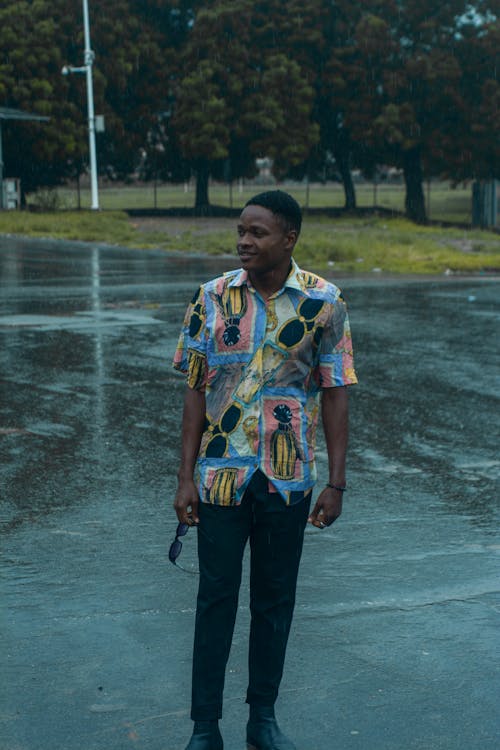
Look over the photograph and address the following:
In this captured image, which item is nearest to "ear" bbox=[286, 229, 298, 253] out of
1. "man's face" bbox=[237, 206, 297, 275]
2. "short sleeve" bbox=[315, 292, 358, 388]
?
"man's face" bbox=[237, 206, 297, 275]

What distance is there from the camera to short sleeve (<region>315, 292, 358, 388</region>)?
3924 mm

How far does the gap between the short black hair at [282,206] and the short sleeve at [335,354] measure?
11.1 inches

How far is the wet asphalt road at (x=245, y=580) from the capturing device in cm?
420

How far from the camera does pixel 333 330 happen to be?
392cm

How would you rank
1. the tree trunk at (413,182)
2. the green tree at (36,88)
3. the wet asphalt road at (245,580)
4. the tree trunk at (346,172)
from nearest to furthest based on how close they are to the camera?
1. the wet asphalt road at (245,580)
2. the green tree at (36,88)
3. the tree trunk at (413,182)
4. the tree trunk at (346,172)

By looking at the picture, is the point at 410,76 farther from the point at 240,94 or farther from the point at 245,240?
the point at 245,240

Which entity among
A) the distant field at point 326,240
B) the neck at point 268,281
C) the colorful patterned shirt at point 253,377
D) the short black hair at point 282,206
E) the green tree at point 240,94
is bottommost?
the distant field at point 326,240

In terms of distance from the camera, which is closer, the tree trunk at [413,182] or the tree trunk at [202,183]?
the tree trunk at [413,182]

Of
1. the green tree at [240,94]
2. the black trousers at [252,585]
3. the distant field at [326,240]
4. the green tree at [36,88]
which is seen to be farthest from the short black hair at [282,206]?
the green tree at [240,94]

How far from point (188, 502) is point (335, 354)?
67cm

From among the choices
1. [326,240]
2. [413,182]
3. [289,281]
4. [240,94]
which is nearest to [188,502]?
[289,281]

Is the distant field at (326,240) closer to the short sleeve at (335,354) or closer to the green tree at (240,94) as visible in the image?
the green tree at (240,94)

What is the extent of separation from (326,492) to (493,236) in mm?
32283

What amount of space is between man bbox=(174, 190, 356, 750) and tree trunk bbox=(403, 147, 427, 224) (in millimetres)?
46577
